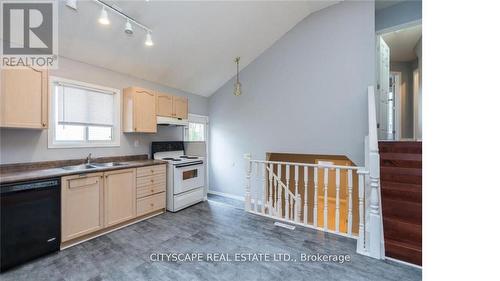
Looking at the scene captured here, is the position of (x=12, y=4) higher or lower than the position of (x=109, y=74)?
higher

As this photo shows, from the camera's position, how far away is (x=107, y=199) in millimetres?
2855

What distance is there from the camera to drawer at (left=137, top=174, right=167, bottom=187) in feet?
10.8

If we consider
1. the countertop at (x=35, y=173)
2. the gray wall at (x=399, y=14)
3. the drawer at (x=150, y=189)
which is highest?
the gray wall at (x=399, y=14)

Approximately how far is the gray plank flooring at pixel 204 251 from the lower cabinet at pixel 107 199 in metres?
0.18

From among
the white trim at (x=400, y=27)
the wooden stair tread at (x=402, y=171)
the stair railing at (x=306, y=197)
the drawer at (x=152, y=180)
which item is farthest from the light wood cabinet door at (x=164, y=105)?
the white trim at (x=400, y=27)

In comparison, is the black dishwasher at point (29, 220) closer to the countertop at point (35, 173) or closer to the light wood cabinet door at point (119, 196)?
the countertop at point (35, 173)

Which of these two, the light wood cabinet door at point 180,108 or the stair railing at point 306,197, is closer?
the stair railing at point 306,197

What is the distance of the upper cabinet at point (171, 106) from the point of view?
392 centimetres
